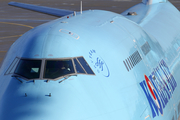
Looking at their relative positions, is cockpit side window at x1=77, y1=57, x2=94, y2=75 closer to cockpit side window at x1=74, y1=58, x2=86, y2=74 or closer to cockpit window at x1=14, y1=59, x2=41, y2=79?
cockpit side window at x1=74, y1=58, x2=86, y2=74

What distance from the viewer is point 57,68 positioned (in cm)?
730

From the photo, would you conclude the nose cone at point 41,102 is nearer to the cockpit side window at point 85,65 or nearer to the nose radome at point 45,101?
the nose radome at point 45,101

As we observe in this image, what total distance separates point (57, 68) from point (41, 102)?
115cm

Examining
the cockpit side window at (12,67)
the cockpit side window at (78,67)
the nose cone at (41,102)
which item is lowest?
the nose cone at (41,102)

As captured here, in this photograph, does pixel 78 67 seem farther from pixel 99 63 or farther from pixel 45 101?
pixel 45 101

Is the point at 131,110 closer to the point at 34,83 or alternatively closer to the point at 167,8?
the point at 34,83

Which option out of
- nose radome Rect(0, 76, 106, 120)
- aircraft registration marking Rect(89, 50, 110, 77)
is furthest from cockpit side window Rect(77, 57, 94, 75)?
nose radome Rect(0, 76, 106, 120)

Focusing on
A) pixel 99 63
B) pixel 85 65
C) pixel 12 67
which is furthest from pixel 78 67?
pixel 12 67

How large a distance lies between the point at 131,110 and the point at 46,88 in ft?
8.03

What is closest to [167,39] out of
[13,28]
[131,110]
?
[131,110]

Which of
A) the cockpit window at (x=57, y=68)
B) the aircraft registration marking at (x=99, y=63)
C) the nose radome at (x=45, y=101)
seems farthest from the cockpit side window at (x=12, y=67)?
the aircraft registration marking at (x=99, y=63)

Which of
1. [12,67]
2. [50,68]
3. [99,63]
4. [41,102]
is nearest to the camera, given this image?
[41,102]

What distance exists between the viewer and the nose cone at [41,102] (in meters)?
6.22

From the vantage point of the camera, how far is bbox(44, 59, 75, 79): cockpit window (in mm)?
7135
